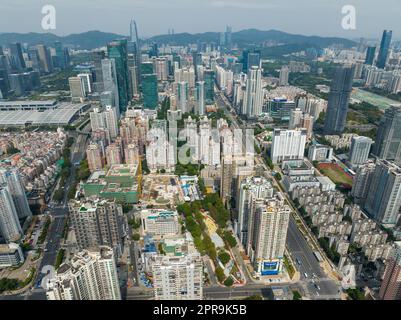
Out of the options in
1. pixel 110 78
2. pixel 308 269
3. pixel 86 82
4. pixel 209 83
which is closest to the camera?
pixel 308 269

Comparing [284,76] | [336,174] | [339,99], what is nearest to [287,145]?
[336,174]

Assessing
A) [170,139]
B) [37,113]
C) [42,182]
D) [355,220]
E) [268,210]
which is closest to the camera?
[268,210]

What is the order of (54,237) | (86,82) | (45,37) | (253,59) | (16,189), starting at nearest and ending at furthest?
(45,37) → (54,237) → (16,189) → (86,82) → (253,59)

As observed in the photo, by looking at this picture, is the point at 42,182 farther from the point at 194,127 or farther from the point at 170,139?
the point at 194,127

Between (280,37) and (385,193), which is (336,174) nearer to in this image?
(385,193)

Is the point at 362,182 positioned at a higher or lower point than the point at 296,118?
lower
